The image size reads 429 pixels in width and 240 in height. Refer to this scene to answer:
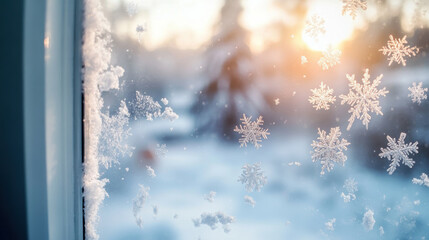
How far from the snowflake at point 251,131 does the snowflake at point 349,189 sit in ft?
0.89

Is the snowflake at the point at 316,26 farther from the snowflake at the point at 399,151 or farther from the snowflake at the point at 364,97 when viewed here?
the snowflake at the point at 399,151

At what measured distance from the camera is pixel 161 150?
85 cm

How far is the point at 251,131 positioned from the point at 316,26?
1.09 feet

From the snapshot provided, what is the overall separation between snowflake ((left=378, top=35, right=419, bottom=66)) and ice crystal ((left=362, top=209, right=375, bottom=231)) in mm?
433

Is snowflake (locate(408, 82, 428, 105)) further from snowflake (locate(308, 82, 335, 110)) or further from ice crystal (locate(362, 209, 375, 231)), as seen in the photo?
ice crystal (locate(362, 209, 375, 231))

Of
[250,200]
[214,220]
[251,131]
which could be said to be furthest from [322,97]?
[214,220]

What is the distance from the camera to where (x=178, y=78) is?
2.72 feet

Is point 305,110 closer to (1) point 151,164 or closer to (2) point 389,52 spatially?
(2) point 389,52

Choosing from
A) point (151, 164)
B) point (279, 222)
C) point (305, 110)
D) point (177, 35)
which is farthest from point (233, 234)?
point (177, 35)

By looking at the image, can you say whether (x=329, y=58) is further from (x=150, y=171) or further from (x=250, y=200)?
(x=150, y=171)

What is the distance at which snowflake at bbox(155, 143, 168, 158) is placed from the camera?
85 centimetres

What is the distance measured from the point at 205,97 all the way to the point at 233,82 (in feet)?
0.29

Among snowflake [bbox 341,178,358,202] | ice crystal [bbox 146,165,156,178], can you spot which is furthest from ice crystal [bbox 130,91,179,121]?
snowflake [bbox 341,178,358,202]

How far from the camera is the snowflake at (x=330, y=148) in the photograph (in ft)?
2.73
